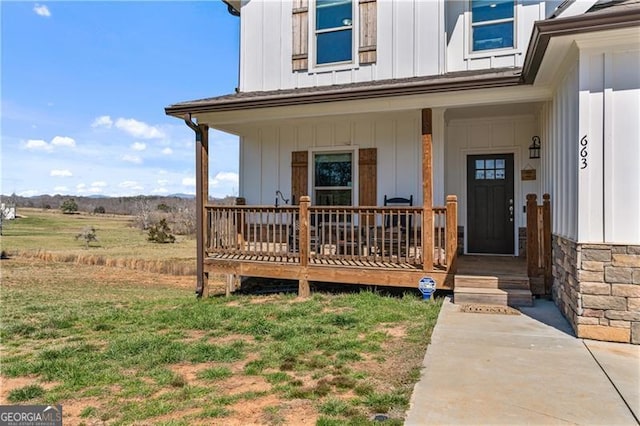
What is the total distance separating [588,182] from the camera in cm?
407

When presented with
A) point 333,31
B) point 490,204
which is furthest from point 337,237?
point 333,31

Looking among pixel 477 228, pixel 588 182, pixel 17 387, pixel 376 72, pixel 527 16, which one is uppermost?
pixel 527 16

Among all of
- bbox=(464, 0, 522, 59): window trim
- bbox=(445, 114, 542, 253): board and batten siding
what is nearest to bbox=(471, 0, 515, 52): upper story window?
bbox=(464, 0, 522, 59): window trim

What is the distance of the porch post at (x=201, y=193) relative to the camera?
736 centimetres

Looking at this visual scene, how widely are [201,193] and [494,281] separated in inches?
196

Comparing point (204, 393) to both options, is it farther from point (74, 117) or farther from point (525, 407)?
point (74, 117)

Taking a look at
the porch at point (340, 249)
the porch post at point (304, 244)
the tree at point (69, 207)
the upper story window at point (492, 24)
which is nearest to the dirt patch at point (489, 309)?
the porch at point (340, 249)

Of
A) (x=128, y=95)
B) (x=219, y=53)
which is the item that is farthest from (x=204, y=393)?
(x=128, y=95)

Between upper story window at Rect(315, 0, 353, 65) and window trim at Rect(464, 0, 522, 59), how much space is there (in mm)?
2207

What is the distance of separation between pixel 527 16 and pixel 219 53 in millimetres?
10004

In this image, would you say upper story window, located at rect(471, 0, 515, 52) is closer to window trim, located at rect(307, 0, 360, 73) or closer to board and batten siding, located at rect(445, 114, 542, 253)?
board and batten siding, located at rect(445, 114, 542, 253)

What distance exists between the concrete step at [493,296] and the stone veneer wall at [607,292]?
1.18m

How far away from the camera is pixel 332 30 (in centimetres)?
841

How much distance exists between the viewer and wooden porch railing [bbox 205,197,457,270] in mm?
6289
